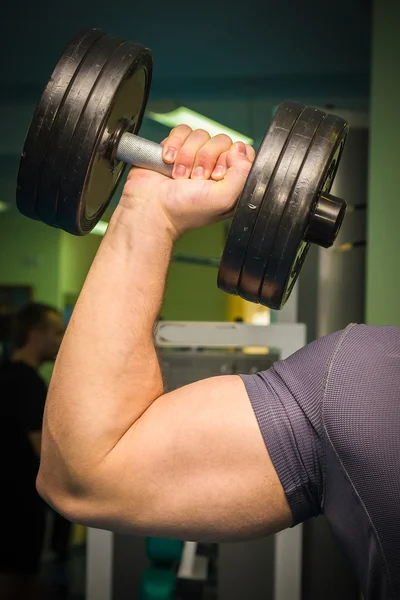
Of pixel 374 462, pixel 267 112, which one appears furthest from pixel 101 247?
pixel 267 112

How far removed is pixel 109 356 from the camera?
0.88 meters

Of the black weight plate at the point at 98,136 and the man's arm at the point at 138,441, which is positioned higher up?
the black weight plate at the point at 98,136

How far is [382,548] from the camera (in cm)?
74

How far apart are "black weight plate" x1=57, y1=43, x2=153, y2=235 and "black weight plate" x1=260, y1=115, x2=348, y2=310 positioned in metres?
0.27

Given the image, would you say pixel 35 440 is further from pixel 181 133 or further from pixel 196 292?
pixel 196 292

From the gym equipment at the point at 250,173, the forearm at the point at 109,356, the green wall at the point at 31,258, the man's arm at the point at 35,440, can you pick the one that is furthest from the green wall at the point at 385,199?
the green wall at the point at 31,258

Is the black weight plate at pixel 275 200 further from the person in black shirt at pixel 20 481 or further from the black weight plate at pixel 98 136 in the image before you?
the person in black shirt at pixel 20 481

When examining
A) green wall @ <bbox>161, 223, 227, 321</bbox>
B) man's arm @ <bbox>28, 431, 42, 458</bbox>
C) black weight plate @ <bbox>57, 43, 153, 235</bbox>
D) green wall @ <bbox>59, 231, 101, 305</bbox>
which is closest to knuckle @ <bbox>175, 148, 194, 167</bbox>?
black weight plate @ <bbox>57, 43, 153, 235</bbox>

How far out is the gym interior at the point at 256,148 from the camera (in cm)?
203

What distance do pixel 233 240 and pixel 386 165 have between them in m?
1.50

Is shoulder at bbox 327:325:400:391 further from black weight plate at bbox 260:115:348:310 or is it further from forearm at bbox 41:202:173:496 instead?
forearm at bbox 41:202:173:496

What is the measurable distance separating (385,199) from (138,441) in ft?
5.29

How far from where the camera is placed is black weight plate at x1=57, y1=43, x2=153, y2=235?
93 centimetres

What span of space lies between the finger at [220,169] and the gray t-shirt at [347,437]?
0.27 metres
